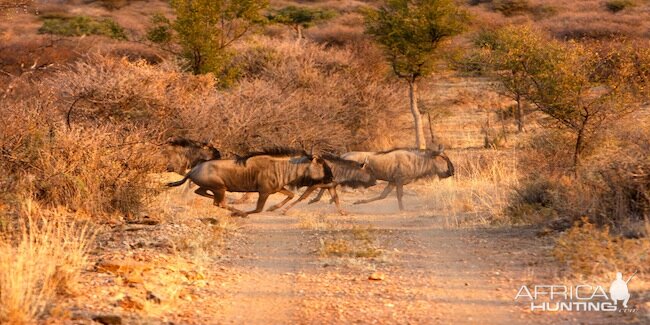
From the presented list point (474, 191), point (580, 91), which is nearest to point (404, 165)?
point (474, 191)

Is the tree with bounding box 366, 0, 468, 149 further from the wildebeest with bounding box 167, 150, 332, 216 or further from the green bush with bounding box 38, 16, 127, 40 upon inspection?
the green bush with bounding box 38, 16, 127, 40


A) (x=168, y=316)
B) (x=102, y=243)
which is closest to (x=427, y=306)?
(x=168, y=316)

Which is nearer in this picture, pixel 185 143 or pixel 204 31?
pixel 185 143

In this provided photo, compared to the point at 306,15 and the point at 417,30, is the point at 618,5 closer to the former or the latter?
the point at 306,15

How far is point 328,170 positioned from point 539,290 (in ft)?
22.7

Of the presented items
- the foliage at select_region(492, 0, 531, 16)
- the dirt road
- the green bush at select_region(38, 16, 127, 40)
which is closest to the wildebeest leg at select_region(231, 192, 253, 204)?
the dirt road

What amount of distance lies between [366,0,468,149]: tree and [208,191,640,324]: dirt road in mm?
12902

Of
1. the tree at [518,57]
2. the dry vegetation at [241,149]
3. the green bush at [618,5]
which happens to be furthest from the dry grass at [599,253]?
the green bush at [618,5]

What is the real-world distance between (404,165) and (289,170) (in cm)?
314

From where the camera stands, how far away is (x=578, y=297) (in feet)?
20.2

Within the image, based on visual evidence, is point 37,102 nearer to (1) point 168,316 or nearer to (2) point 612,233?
(1) point 168,316

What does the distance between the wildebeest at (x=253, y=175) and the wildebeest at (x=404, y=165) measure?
2.51 m

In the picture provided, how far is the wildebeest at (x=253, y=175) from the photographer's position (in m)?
12.2

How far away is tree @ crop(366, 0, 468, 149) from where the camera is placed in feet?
75.0
